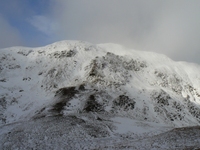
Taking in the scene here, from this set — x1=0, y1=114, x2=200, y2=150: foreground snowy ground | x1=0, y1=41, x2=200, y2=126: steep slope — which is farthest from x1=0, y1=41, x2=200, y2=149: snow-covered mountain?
x1=0, y1=114, x2=200, y2=150: foreground snowy ground

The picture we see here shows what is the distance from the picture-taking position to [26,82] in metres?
51.5

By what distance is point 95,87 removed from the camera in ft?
147

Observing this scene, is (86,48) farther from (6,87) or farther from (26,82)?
(6,87)

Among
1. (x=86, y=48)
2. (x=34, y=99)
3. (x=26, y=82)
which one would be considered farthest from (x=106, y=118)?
(x=86, y=48)

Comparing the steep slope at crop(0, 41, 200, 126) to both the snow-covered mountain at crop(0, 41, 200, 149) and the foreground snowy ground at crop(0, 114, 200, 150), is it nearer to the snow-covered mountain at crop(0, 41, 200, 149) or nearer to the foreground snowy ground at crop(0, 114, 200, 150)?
the snow-covered mountain at crop(0, 41, 200, 149)

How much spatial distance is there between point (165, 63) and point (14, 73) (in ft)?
166

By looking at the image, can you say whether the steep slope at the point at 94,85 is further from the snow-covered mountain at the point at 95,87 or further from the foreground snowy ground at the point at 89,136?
the foreground snowy ground at the point at 89,136

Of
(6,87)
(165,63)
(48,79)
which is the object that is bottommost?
(6,87)

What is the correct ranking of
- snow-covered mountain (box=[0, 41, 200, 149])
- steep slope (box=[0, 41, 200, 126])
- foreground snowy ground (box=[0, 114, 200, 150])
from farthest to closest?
1. steep slope (box=[0, 41, 200, 126])
2. snow-covered mountain (box=[0, 41, 200, 149])
3. foreground snowy ground (box=[0, 114, 200, 150])

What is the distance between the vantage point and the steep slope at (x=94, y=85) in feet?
126

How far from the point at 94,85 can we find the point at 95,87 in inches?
37.5

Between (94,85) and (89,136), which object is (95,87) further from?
(89,136)

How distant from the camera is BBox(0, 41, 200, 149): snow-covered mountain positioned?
120 feet

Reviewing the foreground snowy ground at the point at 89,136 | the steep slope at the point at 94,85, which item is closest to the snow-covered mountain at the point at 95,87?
the steep slope at the point at 94,85
